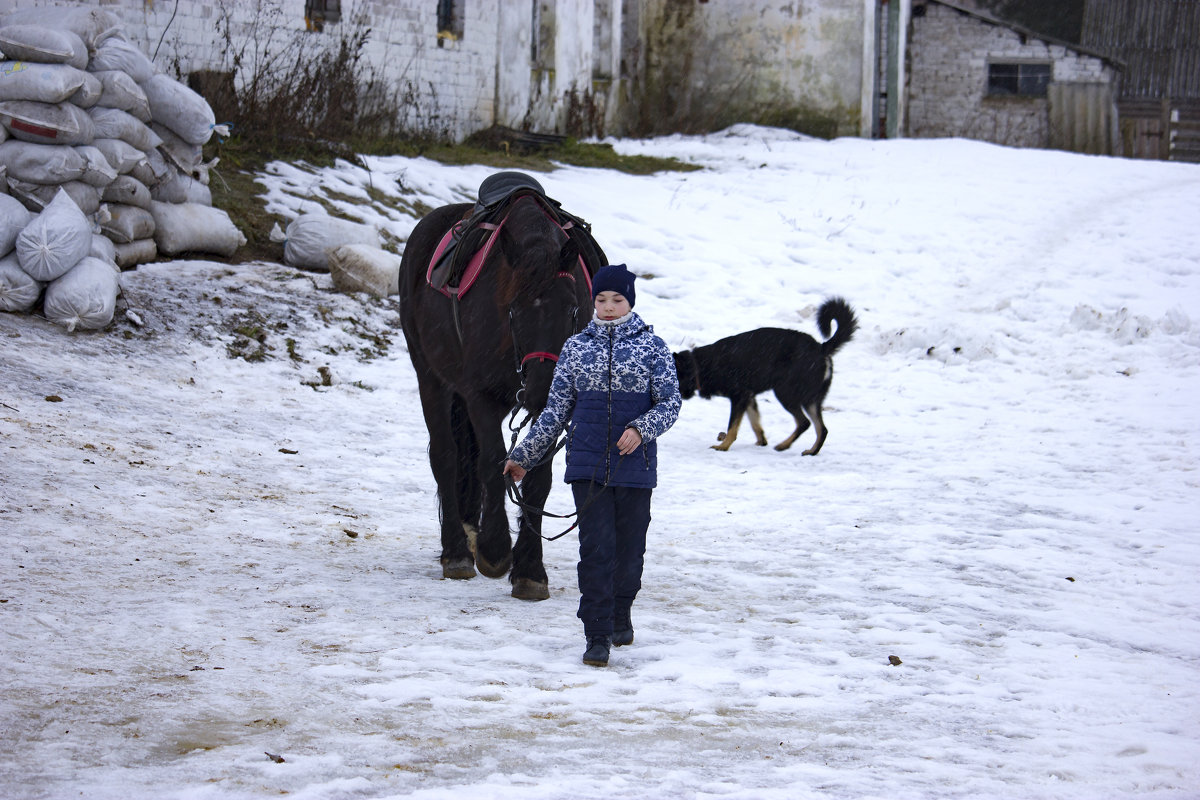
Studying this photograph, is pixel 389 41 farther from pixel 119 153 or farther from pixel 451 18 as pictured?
→ pixel 119 153

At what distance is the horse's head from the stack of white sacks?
4.55 metres

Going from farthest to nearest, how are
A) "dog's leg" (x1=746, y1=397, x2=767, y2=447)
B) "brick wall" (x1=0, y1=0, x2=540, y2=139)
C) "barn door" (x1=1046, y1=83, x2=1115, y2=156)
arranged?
"barn door" (x1=1046, y1=83, x2=1115, y2=156), "brick wall" (x1=0, y1=0, x2=540, y2=139), "dog's leg" (x1=746, y1=397, x2=767, y2=447)

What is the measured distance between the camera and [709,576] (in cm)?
520

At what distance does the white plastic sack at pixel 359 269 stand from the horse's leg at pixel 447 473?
16.8 feet

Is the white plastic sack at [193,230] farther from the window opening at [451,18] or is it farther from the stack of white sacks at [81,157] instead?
the window opening at [451,18]

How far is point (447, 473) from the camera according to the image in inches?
200

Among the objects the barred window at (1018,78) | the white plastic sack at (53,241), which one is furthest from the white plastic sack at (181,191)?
the barred window at (1018,78)

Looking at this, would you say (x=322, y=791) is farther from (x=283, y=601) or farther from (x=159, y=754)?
(x=283, y=601)

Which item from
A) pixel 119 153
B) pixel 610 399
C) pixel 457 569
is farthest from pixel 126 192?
pixel 610 399

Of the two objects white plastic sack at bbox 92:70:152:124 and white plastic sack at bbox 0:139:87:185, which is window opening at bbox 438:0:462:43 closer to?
white plastic sack at bbox 92:70:152:124

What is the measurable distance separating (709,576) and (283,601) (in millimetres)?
1989

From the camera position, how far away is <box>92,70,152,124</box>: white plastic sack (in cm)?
823

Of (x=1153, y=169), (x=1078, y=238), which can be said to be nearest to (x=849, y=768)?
(x=1078, y=238)

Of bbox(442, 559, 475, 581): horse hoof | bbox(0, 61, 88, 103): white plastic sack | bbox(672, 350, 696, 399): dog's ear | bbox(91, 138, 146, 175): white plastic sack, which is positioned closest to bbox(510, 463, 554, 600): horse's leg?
bbox(442, 559, 475, 581): horse hoof
